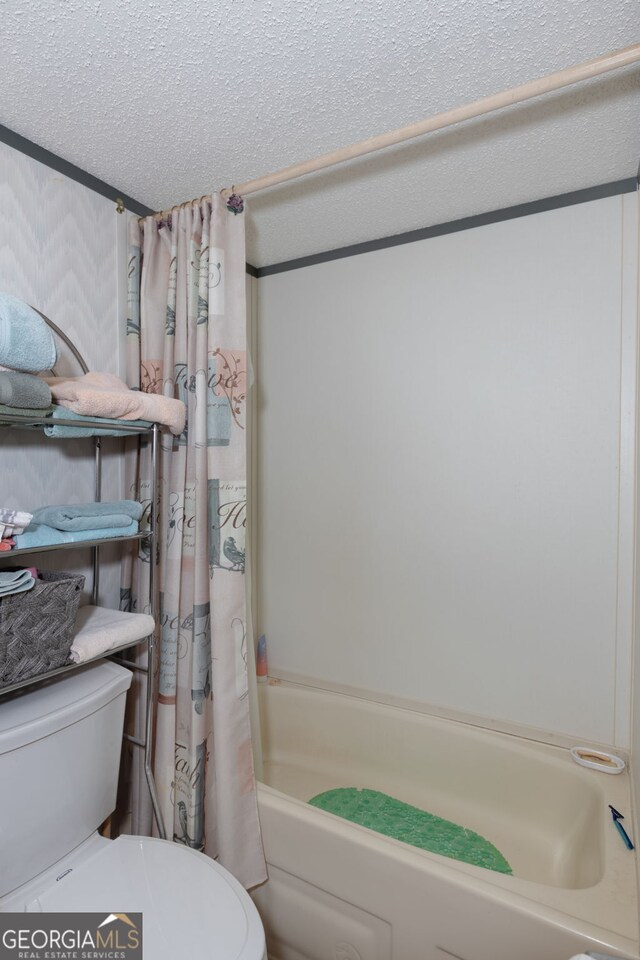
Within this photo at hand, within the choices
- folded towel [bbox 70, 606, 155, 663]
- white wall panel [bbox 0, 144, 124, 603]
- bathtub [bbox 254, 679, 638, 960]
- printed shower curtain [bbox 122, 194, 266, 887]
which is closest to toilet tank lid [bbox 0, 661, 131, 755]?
folded towel [bbox 70, 606, 155, 663]

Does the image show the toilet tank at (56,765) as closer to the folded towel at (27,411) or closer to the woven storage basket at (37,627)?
the woven storage basket at (37,627)

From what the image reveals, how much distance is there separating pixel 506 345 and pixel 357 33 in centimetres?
115

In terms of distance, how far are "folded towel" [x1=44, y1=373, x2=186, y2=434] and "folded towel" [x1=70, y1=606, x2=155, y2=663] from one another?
1.80 ft

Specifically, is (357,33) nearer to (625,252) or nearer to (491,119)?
(491,119)

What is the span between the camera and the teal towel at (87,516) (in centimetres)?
132

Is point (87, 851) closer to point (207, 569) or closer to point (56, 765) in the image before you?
point (56, 765)

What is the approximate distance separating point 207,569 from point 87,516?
43 cm

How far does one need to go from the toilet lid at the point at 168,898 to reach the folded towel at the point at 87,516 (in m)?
0.81

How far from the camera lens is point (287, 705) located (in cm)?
240

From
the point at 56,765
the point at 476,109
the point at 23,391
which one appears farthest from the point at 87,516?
the point at 476,109

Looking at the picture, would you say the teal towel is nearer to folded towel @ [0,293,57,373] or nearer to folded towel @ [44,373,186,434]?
folded towel @ [44,373,186,434]

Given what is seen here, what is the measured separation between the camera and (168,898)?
1.21 metres

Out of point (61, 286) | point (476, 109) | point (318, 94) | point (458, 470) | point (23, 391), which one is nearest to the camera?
point (23, 391)

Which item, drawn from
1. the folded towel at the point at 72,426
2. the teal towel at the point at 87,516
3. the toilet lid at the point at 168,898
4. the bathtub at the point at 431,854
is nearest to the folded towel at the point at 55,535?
the teal towel at the point at 87,516
